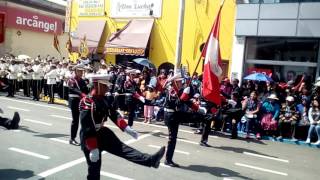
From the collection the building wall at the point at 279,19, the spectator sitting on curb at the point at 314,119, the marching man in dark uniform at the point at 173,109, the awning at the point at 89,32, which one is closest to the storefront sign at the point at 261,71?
the building wall at the point at 279,19

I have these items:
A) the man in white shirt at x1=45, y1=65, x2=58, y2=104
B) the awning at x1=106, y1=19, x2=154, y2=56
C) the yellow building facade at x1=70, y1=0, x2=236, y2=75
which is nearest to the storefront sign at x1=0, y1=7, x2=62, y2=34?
the awning at x1=106, y1=19, x2=154, y2=56

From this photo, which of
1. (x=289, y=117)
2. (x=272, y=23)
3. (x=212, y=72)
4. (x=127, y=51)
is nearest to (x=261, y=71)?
(x=272, y=23)

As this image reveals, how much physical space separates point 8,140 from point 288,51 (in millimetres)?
13169

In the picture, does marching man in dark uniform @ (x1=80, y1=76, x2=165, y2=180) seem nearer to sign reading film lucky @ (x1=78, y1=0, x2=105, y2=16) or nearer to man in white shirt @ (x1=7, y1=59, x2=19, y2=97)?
man in white shirt @ (x1=7, y1=59, x2=19, y2=97)

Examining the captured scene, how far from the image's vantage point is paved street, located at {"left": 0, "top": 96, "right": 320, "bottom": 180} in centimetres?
727

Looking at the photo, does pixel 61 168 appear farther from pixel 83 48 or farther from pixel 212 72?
pixel 83 48

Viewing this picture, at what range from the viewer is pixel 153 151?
9344 millimetres

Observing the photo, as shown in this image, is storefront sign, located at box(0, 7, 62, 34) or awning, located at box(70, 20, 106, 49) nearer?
awning, located at box(70, 20, 106, 49)

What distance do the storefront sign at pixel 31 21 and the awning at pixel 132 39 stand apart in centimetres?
1135

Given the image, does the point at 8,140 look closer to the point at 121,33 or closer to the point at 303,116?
the point at 303,116

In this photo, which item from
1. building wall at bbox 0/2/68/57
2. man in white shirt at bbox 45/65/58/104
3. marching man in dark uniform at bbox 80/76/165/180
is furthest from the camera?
building wall at bbox 0/2/68/57

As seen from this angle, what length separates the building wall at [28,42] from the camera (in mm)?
29438

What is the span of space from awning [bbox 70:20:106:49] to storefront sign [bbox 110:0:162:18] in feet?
3.62

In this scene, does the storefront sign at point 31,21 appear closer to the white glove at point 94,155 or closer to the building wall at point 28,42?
the building wall at point 28,42
